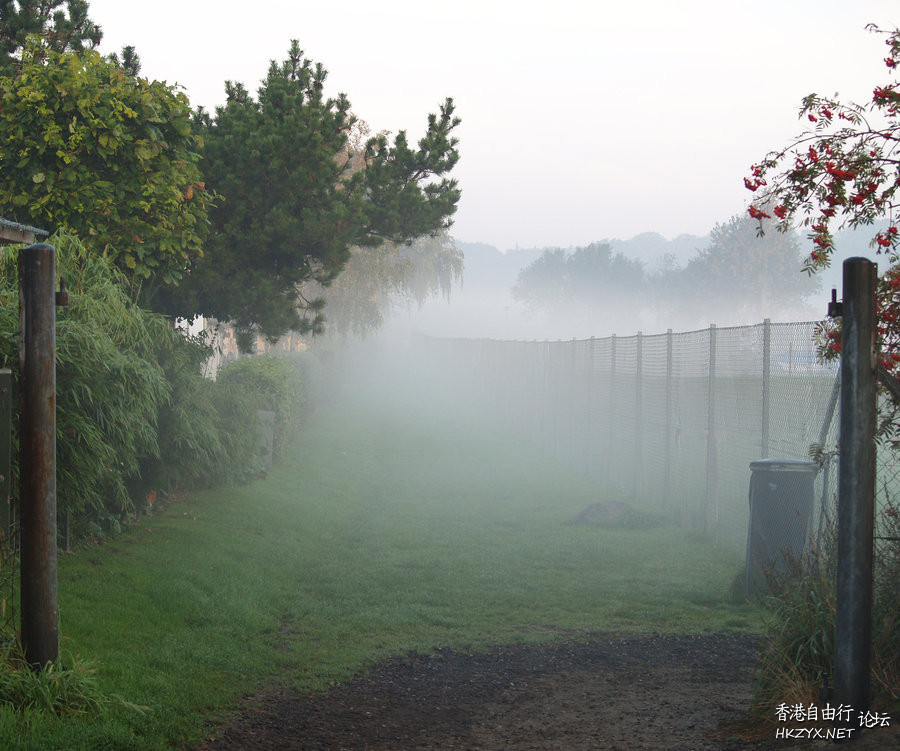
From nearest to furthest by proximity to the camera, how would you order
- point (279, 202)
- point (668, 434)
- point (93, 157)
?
point (93, 157) < point (279, 202) < point (668, 434)

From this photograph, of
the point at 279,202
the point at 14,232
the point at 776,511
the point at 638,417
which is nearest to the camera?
the point at 14,232

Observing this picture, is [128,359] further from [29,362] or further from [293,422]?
[293,422]

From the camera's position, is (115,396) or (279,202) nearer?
(115,396)

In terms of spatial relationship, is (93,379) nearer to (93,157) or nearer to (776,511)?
(93,157)

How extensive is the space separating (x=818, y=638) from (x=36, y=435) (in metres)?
4.22

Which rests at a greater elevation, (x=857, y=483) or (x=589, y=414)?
(x=857, y=483)

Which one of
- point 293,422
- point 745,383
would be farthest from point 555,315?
point 745,383

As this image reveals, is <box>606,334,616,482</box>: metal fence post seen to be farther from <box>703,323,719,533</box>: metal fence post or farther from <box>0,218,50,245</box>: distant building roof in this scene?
<box>0,218,50,245</box>: distant building roof

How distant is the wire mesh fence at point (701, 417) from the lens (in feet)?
29.6

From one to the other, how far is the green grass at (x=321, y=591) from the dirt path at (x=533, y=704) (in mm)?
341

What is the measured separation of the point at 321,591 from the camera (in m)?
8.98

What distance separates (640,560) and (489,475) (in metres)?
7.99

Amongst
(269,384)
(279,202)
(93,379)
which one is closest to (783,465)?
(93,379)

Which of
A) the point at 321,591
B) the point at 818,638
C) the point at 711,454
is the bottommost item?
the point at 321,591
